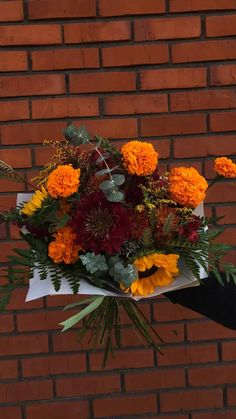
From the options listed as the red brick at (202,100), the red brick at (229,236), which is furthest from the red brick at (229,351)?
the red brick at (202,100)

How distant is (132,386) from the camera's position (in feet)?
7.45

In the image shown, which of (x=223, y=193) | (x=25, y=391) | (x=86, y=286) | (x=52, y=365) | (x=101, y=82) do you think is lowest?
(x=25, y=391)

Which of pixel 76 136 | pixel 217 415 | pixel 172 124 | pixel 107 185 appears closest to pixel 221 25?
pixel 172 124

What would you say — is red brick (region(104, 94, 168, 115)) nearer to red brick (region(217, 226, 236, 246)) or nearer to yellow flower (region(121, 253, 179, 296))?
red brick (region(217, 226, 236, 246))

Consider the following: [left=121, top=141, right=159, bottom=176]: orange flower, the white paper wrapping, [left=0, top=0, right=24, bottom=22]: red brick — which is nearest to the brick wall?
[left=0, top=0, right=24, bottom=22]: red brick

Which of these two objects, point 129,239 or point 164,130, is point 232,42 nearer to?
point 164,130

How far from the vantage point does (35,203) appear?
1329 millimetres

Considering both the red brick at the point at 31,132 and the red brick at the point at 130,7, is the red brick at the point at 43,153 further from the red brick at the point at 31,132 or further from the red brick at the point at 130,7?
the red brick at the point at 130,7

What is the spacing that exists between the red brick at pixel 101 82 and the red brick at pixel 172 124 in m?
0.16

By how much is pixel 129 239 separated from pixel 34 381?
121 cm

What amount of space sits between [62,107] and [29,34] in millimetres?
285

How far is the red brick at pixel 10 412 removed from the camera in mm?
2264

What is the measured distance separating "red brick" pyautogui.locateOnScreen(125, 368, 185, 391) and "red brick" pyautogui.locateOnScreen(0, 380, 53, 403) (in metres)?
0.32

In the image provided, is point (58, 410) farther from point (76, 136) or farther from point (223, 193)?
point (76, 136)
